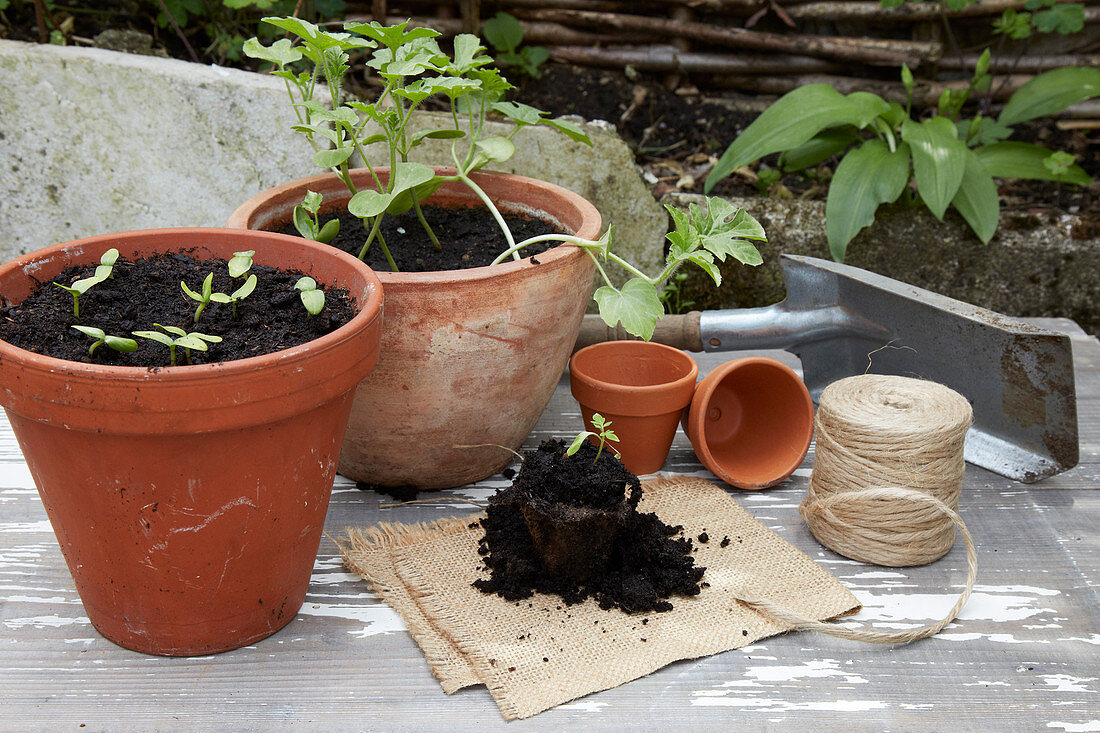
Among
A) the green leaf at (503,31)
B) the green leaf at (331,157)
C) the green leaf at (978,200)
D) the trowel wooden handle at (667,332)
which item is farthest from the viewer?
the green leaf at (503,31)

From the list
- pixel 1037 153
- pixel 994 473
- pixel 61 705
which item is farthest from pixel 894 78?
pixel 61 705

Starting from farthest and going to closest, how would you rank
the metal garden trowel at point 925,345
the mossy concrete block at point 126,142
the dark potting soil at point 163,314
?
1. the mossy concrete block at point 126,142
2. the metal garden trowel at point 925,345
3. the dark potting soil at point 163,314

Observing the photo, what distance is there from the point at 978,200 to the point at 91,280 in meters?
1.97

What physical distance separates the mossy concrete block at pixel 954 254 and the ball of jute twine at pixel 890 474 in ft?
2.76

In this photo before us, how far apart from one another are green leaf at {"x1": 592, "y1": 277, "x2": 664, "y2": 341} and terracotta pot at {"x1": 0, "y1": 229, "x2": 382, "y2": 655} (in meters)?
0.34

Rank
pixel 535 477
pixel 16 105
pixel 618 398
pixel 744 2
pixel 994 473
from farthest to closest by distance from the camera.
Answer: pixel 744 2 → pixel 16 105 → pixel 994 473 → pixel 618 398 → pixel 535 477

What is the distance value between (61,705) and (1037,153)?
98.5 inches

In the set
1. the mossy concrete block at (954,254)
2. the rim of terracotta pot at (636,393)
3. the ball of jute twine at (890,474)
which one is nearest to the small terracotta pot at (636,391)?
the rim of terracotta pot at (636,393)

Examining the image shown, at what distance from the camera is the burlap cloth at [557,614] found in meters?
1.20

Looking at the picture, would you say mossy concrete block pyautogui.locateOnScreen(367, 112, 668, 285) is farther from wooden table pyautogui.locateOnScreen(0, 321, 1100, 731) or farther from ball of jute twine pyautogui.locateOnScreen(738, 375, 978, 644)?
wooden table pyautogui.locateOnScreen(0, 321, 1100, 731)

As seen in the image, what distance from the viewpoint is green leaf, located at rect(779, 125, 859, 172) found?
94.1 inches

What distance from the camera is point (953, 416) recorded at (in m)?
1.40

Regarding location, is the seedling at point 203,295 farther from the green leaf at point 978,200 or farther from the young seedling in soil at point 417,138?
the green leaf at point 978,200

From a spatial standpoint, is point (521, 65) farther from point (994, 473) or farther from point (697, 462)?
point (994, 473)
